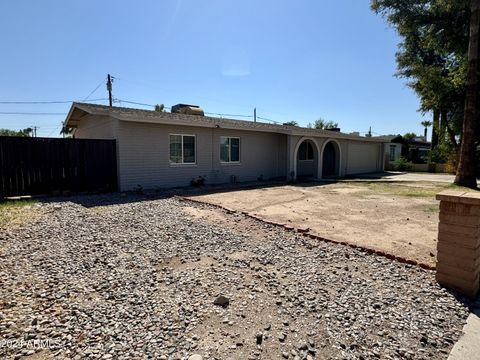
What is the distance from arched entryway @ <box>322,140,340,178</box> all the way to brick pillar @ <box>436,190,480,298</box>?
53.5ft

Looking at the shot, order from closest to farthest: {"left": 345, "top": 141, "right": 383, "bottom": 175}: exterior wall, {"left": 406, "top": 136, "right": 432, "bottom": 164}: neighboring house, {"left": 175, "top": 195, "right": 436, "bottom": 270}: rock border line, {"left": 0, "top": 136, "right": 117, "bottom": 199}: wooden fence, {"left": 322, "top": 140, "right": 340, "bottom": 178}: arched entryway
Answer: {"left": 175, "top": 195, "right": 436, "bottom": 270}: rock border line, {"left": 0, "top": 136, "right": 117, "bottom": 199}: wooden fence, {"left": 322, "top": 140, "right": 340, "bottom": 178}: arched entryway, {"left": 345, "top": 141, "right": 383, "bottom": 175}: exterior wall, {"left": 406, "top": 136, "right": 432, "bottom": 164}: neighboring house

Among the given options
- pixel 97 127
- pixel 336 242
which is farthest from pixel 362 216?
→ pixel 97 127

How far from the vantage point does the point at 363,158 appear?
870 inches

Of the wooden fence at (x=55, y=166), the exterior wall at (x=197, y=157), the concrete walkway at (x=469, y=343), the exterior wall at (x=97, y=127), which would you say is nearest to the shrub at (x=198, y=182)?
the exterior wall at (x=197, y=157)

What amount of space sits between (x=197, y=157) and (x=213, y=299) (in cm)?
987

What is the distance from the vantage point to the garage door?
20.6 m

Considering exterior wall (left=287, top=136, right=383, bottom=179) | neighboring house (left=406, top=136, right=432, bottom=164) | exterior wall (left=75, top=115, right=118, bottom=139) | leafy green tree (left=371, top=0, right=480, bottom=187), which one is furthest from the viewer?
neighboring house (left=406, top=136, right=432, bottom=164)

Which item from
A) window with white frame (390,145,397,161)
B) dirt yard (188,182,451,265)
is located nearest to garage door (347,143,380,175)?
window with white frame (390,145,397,161)

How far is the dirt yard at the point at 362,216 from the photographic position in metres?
4.77

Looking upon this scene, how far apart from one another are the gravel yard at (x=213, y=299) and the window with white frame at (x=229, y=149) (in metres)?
8.72

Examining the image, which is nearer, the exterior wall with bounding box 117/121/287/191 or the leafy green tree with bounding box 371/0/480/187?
the exterior wall with bounding box 117/121/287/191

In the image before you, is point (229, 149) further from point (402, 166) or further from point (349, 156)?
point (402, 166)

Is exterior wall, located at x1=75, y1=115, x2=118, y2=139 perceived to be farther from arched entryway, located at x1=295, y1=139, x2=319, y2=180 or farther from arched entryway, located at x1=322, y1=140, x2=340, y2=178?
arched entryway, located at x1=322, y1=140, x2=340, y2=178

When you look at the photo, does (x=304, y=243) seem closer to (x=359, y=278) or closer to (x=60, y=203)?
(x=359, y=278)
